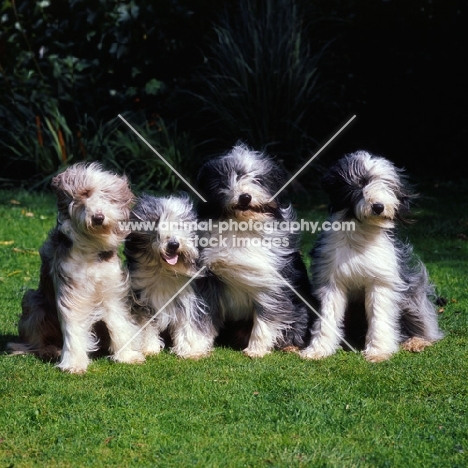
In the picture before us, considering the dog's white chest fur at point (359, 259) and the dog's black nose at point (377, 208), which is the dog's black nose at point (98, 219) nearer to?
the dog's white chest fur at point (359, 259)

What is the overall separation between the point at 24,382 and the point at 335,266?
219 cm

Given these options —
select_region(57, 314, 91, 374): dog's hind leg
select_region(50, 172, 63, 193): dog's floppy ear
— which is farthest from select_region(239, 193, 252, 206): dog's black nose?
select_region(57, 314, 91, 374): dog's hind leg

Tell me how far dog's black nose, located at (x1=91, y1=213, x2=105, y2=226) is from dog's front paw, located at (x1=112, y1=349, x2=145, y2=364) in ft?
3.11

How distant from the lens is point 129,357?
5898mm

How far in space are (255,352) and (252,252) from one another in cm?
70

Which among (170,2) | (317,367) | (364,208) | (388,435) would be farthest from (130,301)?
(170,2)

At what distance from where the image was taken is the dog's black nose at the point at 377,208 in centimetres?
573

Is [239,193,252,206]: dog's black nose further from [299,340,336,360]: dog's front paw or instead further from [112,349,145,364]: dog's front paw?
[112,349,145,364]: dog's front paw

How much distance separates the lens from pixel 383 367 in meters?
5.73

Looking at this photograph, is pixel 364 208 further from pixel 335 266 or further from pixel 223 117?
pixel 223 117

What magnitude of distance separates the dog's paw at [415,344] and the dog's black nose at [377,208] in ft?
3.48

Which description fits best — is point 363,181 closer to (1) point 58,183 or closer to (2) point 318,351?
(2) point 318,351

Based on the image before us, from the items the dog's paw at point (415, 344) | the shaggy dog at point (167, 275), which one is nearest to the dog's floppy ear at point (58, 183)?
the shaggy dog at point (167, 275)

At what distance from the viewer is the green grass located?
14.5 feet
